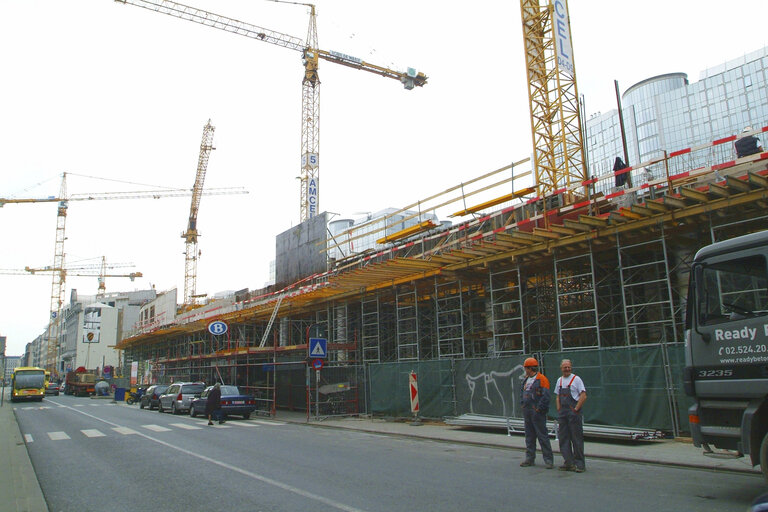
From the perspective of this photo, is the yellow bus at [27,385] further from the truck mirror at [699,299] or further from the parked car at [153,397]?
the truck mirror at [699,299]

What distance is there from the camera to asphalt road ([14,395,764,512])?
6.81 metres

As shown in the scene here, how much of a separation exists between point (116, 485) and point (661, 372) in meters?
10.6

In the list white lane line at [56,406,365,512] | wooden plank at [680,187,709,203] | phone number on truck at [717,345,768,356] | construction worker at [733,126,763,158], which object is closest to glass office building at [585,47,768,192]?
construction worker at [733,126,763,158]

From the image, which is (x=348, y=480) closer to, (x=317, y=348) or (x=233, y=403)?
(x=317, y=348)

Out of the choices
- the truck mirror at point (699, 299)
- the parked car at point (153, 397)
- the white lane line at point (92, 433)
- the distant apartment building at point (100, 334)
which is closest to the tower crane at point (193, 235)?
the distant apartment building at point (100, 334)

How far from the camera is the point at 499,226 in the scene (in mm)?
20547

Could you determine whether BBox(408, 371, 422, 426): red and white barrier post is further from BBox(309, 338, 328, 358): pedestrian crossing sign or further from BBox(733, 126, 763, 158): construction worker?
BBox(733, 126, 763, 158): construction worker

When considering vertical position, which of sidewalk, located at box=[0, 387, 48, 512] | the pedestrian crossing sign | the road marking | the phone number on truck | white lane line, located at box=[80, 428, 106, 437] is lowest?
the road marking

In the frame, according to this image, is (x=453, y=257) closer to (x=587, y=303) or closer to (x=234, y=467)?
(x=587, y=303)

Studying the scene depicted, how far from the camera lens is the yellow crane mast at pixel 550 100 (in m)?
26.1

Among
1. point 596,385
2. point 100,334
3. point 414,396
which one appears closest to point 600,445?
point 596,385

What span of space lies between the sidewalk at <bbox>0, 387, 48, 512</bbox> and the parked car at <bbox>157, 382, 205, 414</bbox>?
38.0 feet

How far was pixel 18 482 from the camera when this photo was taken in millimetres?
8492

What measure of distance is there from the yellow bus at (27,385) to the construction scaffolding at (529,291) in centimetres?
1944
